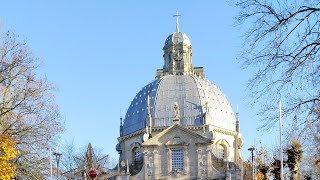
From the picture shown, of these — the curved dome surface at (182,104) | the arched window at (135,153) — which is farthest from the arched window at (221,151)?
the arched window at (135,153)

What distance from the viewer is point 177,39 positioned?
100000 millimetres

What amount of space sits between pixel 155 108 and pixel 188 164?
14935 millimetres

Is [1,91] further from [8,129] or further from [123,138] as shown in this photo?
[123,138]

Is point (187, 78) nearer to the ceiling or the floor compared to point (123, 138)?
nearer to the ceiling

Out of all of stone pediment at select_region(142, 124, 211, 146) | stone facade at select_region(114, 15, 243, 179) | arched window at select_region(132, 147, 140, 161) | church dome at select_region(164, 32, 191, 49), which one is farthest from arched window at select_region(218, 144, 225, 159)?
church dome at select_region(164, 32, 191, 49)

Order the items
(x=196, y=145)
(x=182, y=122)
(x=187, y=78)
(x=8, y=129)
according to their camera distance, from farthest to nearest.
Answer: (x=187, y=78) < (x=182, y=122) < (x=196, y=145) < (x=8, y=129)

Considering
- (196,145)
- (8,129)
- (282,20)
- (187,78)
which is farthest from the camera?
(187,78)

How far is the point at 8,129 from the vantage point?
31.3 m

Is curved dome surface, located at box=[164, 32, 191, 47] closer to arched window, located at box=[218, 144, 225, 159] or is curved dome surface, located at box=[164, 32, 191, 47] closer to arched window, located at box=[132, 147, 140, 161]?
arched window, located at box=[132, 147, 140, 161]

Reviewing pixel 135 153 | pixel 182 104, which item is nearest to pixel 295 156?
pixel 135 153

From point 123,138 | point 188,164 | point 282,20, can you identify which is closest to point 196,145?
point 188,164

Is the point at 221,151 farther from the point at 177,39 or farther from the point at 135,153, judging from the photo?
the point at 177,39

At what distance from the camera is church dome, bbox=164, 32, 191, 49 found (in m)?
99.6

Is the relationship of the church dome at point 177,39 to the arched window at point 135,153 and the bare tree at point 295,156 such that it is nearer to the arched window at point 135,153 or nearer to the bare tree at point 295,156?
the arched window at point 135,153
